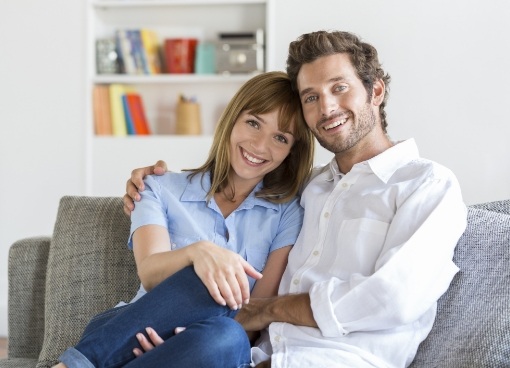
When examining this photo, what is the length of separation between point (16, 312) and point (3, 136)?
2433 mm

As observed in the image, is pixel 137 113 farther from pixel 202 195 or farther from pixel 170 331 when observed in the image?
pixel 170 331

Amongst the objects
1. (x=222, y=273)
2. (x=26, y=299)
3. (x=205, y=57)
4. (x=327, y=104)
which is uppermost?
(x=205, y=57)

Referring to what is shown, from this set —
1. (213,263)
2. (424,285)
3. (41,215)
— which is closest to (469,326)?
(424,285)

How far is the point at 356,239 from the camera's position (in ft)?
6.25

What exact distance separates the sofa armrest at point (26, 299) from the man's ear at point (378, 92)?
1.06 metres

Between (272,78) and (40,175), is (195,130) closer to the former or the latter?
(40,175)

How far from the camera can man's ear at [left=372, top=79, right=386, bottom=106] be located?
2266 mm

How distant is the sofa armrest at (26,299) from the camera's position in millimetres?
2340

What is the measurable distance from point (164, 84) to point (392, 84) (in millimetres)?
1323

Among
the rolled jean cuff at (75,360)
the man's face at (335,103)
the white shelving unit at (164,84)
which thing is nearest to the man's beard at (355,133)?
the man's face at (335,103)

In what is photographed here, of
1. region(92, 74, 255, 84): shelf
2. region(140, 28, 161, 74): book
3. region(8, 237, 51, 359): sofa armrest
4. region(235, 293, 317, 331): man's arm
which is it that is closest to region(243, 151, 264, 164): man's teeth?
region(235, 293, 317, 331): man's arm

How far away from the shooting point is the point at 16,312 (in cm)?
234

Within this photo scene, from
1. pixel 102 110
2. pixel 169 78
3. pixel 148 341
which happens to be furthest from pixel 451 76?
pixel 148 341

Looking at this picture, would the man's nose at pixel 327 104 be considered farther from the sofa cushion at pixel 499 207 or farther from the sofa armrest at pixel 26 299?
the sofa armrest at pixel 26 299
